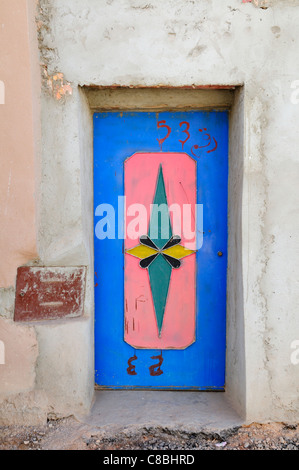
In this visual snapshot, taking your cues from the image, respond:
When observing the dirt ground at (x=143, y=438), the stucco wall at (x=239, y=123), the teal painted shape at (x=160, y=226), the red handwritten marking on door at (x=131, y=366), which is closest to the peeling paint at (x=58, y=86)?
the stucco wall at (x=239, y=123)

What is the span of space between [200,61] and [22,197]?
139cm

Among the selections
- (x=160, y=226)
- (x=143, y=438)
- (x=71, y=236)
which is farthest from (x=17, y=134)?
(x=143, y=438)

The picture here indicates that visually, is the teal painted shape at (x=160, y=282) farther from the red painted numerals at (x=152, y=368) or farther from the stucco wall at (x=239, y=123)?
the stucco wall at (x=239, y=123)

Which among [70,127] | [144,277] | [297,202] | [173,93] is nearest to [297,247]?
[297,202]

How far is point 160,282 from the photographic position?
108 inches

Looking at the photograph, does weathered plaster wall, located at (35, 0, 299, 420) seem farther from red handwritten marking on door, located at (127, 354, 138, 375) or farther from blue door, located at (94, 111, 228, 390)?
red handwritten marking on door, located at (127, 354, 138, 375)

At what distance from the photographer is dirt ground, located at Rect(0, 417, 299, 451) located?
2.23 m

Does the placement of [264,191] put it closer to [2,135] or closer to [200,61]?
[200,61]

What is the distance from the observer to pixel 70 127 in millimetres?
2414

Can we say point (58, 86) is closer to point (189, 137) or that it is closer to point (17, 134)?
point (17, 134)

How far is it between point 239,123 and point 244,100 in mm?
150

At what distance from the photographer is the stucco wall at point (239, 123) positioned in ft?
7.72
